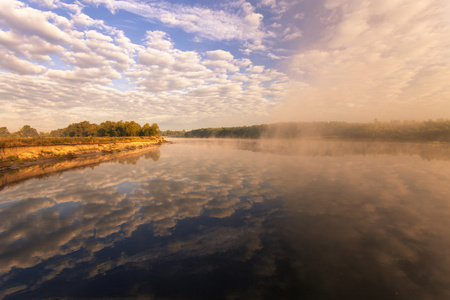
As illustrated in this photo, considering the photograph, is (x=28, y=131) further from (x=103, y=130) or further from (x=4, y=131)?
(x=103, y=130)

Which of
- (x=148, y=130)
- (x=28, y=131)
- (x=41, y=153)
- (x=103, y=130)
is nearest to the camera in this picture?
(x=41, y=153)

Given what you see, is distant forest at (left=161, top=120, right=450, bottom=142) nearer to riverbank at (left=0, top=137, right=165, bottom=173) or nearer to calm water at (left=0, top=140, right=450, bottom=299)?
calm water at (left=0, top=140, right=450, bottom=299)

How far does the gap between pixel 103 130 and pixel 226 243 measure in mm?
123518

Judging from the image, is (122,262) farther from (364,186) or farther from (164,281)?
(364,186)

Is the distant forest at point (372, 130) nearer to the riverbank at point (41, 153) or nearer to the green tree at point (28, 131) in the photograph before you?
the riverbank at point (41, 153)

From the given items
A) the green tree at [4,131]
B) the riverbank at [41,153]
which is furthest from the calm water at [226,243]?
the green tree at [4,131]

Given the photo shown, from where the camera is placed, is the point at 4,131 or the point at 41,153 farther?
the point at 4,131

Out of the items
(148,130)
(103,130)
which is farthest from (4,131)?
(148,130)

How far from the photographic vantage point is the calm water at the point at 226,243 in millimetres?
5125

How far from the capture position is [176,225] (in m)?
8.87

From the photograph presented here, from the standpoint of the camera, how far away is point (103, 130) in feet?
344

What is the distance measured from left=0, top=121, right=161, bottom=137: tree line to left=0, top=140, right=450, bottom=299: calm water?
9675cm

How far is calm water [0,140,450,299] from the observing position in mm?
5125

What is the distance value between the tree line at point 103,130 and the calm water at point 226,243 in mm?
96748
